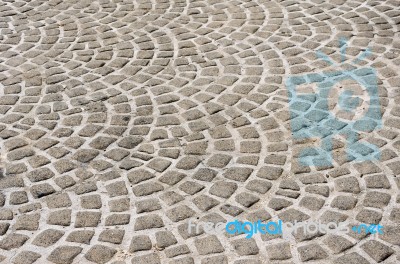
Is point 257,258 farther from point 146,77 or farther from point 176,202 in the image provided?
point 146,77

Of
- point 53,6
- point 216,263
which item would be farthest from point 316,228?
point 53,6

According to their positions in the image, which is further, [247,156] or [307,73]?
[307,73]

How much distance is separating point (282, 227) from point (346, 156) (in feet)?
3.63

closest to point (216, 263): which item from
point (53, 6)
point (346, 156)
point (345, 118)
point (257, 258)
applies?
point (257, 258)

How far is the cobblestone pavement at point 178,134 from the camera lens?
4.47m

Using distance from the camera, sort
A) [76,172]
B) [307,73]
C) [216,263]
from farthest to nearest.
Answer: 1. [307,73]
2. [76,172]
3. [216,263]

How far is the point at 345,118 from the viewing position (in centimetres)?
575

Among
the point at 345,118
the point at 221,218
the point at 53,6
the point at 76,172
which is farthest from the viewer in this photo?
the point at 53,6

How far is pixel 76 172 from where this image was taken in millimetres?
5234

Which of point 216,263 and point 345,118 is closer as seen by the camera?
point 216,263

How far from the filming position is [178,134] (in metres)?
5.68

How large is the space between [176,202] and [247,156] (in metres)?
0.89

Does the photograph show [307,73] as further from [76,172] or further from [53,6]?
[53,6]

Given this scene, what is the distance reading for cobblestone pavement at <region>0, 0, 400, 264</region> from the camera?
4.47m
